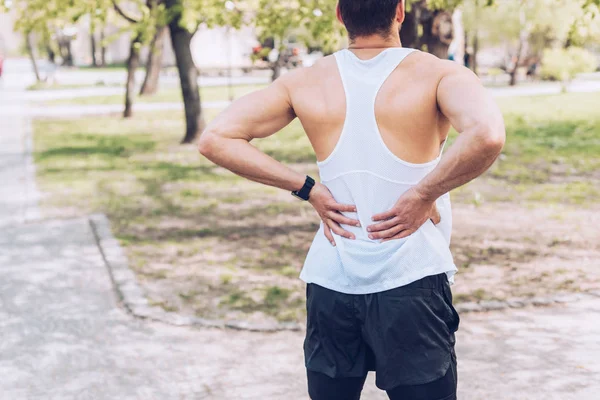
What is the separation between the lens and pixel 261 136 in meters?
2.65

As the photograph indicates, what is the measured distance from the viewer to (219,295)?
6.32m

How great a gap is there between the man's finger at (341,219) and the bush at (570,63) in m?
24.1

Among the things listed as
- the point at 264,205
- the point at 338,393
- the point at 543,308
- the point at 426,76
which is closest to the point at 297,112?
the point at 426,76

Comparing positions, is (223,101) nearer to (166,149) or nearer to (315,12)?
(166,149)

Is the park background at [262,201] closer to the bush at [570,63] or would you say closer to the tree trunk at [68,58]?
the bush at [570,63]

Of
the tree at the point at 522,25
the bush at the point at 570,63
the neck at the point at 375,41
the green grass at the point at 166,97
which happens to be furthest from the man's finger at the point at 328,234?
the tree at the point at 522,25

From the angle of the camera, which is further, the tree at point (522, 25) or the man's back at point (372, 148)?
the tree at point (522, 25)

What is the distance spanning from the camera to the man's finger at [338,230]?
8.47ft

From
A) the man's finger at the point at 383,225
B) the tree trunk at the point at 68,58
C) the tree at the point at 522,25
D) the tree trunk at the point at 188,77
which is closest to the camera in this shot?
the man's finger at the point at 383,225

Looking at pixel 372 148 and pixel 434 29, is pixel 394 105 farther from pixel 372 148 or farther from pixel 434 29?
pixel 434 29

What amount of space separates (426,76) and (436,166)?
26 cm

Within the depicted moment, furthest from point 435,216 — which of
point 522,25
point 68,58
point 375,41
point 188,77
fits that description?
point 68,58

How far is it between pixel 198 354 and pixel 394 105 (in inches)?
120

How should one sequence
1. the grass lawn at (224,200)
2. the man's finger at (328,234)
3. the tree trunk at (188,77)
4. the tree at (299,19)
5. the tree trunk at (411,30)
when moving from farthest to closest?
the tree trunk at (188,77) → the tree at (299,19) → the tree trunk at (411,30) → the grass lawn at (224,200) → the man's finger at (328,234)
